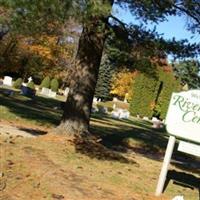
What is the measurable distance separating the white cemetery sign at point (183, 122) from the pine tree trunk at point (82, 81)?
4.59 metres

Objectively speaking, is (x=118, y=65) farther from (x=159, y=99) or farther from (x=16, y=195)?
(x=159, y=99)

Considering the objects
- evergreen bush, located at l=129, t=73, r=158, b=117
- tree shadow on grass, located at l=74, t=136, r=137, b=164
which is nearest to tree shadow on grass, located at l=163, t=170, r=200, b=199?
tree shadow on grass, located at l=74, t=136, r=137, b=164

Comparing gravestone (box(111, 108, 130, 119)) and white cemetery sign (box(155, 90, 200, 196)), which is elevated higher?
white cemetery sign (box(155, 90, 200, 196))

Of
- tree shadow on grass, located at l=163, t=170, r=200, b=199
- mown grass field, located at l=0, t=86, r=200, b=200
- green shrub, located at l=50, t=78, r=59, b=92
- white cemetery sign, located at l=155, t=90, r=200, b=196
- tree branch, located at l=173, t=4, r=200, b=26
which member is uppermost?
tree branch, located at l=173, t=4, r=200, b=26

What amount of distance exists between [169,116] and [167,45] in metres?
5.14

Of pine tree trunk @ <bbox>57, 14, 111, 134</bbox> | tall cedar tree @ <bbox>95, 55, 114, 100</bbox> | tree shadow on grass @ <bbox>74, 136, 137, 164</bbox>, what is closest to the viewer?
tree shadow on grass @ <bbox>74, 136, 137, 164</bbox>

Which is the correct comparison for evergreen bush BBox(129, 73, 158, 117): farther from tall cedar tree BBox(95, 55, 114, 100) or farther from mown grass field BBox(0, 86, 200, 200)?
mown grass field BBox(0, 86, 200, 200)

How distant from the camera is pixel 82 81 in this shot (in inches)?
559

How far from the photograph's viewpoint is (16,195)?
8.01m

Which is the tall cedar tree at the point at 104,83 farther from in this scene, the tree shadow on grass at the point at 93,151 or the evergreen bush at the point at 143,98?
the tree shadow on grass at the point at 93,151

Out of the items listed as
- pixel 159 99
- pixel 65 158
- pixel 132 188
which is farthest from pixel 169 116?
pixel 159 99

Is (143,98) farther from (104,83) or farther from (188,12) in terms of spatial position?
(188,12)

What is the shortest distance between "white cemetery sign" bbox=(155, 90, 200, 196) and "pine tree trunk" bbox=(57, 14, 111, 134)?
4593 mm

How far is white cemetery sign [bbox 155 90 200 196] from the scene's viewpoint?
977cm
